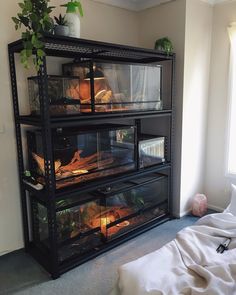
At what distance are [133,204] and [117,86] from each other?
3.89ft

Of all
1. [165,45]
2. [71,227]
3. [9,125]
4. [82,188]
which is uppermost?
[165,45]

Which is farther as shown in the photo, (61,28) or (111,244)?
(111,244)

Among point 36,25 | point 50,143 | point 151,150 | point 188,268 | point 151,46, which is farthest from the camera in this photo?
point 151,46

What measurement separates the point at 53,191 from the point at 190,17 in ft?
7.38

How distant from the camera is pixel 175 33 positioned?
2871 millimetres

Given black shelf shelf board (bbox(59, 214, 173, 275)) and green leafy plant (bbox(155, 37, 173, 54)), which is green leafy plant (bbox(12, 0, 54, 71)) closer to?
green leafy plant (bbox(155, 37, 173, 54))

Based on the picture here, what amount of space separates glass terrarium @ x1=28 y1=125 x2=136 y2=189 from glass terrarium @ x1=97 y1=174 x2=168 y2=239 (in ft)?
0.65

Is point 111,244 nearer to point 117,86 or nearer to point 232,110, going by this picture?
point 117,86

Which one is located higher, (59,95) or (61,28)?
(61,28)

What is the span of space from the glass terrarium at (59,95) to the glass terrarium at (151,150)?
2.73 feet

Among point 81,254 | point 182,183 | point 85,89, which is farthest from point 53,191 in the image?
point 182,183

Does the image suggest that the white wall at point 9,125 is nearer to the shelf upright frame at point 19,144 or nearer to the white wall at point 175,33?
the shelf upright frame at point 19,144

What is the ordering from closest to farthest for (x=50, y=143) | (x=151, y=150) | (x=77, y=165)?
(x=50, y=143) < (x=77, y=165) < (x=151, y=150)

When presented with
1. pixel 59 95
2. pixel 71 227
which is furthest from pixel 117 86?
pixel 71 227
